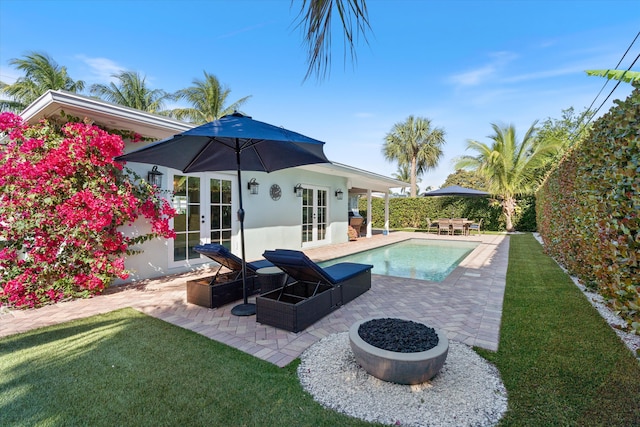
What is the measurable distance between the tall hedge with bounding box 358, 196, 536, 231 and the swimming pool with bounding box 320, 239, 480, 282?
6.74 metres

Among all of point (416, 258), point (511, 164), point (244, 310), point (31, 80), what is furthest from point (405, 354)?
point (31, 80)

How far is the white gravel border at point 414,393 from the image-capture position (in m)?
2.14

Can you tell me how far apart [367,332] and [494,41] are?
10804 millimetres

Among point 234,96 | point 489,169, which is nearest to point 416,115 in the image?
point 489,169

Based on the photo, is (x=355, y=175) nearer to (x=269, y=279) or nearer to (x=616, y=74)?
(x=616, y=74)

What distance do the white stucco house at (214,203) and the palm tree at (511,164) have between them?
8.87 meters

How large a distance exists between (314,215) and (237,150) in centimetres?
772

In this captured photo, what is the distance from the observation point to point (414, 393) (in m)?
2.40

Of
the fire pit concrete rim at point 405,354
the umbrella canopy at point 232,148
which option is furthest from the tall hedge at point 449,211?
the fire pit concrete rim at point 405,354

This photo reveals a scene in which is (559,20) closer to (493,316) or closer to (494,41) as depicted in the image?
(494,41)

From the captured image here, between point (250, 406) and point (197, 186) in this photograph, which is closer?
point (250, 406)

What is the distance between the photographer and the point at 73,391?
249cm

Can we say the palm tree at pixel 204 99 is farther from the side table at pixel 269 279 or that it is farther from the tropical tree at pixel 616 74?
the tropical tree at pixel 616 74

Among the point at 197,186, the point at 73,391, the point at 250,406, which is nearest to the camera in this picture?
the point at 250,406
